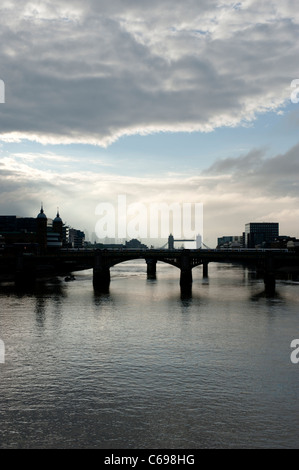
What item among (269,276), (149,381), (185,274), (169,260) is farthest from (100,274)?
(149,381)

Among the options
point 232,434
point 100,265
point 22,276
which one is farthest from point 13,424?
point 22,276

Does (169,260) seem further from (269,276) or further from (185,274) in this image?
(269,276)

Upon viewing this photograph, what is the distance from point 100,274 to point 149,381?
80.8 m

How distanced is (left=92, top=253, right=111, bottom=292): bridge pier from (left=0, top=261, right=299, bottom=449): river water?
44.3 m

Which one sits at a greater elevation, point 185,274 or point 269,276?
point 185,274

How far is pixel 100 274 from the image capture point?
11406cm

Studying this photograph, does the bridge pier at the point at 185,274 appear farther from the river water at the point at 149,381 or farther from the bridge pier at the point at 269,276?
the river water at the point at 149,381

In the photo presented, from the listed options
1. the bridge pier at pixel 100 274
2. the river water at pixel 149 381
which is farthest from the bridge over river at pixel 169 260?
the river water at pixel 149 381

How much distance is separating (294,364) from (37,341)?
86.4 ft

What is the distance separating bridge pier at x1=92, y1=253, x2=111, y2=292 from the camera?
367 ft

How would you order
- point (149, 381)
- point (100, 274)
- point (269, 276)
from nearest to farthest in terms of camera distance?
point (149, 381), point (269, 276), point (100, 274)

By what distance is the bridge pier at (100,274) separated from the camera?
11175cm

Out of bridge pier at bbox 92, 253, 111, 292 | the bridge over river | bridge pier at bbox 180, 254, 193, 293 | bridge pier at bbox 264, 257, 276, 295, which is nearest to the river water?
bridge pier at bbox 264, 257, 276, 295

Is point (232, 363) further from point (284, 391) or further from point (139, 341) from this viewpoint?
point (139, 341)
